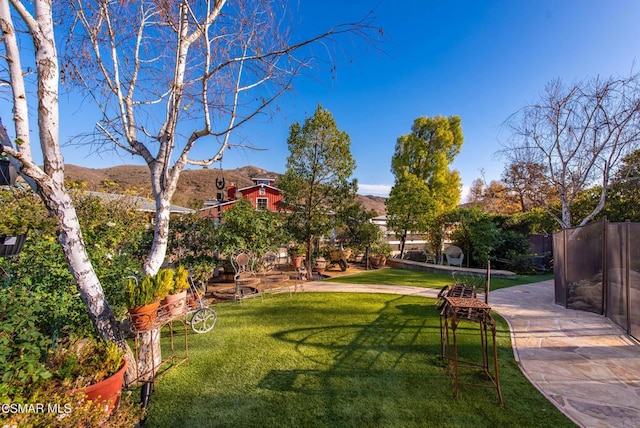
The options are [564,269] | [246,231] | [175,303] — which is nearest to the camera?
[175,303]

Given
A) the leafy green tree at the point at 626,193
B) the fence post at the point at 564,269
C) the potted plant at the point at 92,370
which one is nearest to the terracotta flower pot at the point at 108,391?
the potted plant at the point at 92,370

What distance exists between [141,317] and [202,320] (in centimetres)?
188

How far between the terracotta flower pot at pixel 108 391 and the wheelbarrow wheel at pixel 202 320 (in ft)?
6.97

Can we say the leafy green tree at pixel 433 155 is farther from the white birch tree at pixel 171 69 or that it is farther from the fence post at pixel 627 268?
the white birch tree at pixel 171 69

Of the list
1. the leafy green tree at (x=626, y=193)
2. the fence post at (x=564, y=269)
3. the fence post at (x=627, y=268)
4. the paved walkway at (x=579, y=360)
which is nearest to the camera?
the paved walkway at (x=579, y=360)

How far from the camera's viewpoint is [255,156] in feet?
12.9

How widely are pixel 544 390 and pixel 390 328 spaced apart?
6.69 ft

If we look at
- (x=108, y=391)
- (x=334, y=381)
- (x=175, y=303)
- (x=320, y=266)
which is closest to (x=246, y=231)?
(x=320, y=266)

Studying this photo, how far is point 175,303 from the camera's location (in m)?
3.18

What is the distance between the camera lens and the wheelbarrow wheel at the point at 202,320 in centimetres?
440

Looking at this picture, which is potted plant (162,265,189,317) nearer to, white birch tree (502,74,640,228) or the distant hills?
white birch tree (502,74,640,228)

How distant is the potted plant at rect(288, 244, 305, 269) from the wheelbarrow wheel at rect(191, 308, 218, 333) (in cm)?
515

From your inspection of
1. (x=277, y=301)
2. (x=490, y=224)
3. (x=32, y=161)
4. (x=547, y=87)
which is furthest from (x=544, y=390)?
(x=547, y=87)

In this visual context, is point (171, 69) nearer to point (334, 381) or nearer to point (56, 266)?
point (56, 266)
